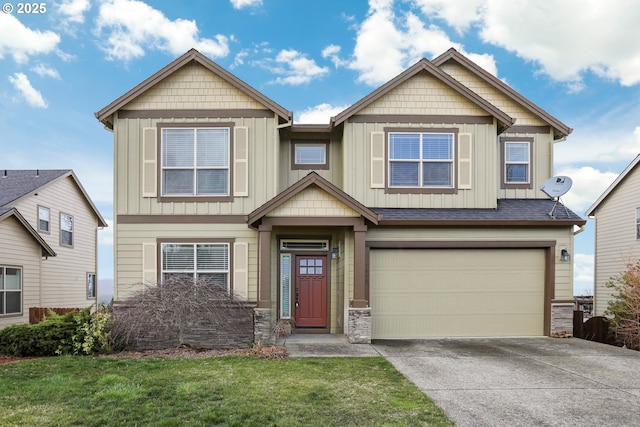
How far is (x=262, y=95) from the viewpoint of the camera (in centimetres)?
1200

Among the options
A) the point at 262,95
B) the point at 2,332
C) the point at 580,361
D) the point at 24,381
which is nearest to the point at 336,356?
the point at 580,361

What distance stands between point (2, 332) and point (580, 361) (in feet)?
39.9

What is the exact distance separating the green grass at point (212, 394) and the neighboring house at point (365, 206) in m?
3.50

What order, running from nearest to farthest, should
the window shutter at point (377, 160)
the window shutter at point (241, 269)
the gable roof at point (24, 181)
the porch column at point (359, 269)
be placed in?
the porch column at point (359, 269), the window shutter at point (241, 269), the window shutter at point (377, 160), the gable roof at point (24, 181)

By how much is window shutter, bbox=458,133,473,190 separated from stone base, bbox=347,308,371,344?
4.40m

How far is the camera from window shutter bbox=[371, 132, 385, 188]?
12.4 metres

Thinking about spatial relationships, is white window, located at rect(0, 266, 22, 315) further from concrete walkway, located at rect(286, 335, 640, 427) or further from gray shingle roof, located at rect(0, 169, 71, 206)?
concrete walkway, located at rect(286, 335, 640, 427)

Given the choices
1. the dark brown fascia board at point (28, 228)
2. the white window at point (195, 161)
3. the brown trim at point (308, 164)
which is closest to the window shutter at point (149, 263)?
the white window at point (195, 161)

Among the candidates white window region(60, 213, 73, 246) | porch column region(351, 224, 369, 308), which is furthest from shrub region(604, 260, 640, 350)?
white window region(60, 213, 73, 246)

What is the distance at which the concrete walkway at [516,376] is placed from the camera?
5.92 metres

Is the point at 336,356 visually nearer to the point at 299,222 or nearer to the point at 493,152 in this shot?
the point at 299,222

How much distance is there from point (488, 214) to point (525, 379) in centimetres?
535

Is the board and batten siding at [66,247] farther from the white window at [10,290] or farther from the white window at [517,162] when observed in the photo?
the white window at [517,162]

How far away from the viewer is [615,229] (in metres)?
18.6
